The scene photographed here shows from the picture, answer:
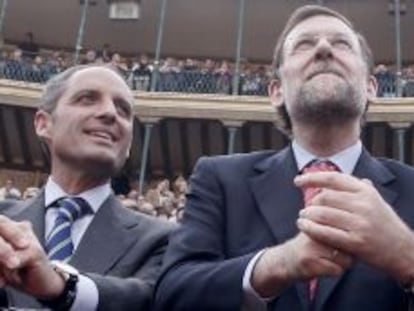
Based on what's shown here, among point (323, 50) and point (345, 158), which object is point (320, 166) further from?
point (323, 50)

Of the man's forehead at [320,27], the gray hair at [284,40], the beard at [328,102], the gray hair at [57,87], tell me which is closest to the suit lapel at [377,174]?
the beard at [328,102]

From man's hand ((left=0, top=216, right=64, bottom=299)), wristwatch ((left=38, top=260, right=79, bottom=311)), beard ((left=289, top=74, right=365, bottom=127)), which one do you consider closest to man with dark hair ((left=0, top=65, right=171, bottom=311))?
wristwatch ((left=38, top=260, right=79, bottom=311))

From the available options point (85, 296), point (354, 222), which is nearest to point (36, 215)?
point (85, 296)

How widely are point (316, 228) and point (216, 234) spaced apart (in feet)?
2.22

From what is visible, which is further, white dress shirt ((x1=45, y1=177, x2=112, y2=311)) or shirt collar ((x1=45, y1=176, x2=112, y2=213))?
shirt collar ((x1=45, y1=176, x2=112, y2=213))

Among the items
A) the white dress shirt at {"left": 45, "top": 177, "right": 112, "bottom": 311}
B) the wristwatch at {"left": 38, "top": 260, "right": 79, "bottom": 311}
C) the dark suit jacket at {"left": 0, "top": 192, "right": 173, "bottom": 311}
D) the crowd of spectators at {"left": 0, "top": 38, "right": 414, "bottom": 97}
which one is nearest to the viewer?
the wristwatch at {"left": 38, "top": 260, "right": 79, "bottom": 311}

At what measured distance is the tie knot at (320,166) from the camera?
3129mm

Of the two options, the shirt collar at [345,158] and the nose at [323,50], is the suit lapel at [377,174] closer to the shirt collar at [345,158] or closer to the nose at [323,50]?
the shirt collar at [345,158]

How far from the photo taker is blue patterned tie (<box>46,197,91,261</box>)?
3555 millimetres

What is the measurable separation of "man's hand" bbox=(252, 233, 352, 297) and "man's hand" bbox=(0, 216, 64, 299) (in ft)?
2.01

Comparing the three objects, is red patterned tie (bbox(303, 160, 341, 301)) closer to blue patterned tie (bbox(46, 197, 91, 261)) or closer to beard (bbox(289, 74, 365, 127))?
beard (bbox(289, 74, 365, 127))

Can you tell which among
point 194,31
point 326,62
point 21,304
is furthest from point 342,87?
point 194,31

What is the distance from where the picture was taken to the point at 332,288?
289 centimetres

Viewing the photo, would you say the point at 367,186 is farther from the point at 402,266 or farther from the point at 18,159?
the point at 18,159
